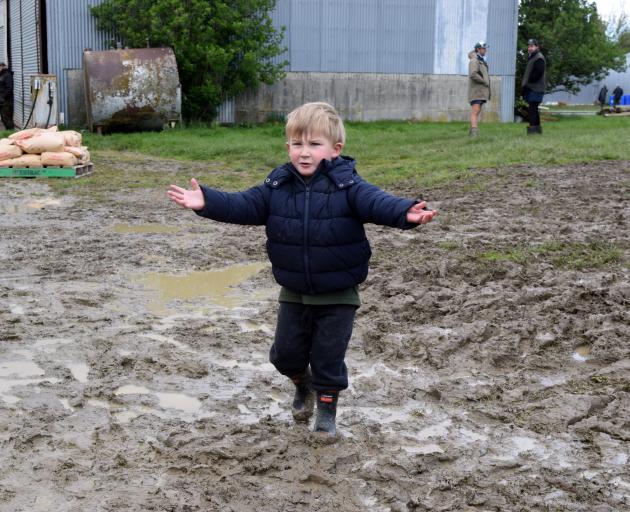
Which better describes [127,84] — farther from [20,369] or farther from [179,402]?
[179,402]

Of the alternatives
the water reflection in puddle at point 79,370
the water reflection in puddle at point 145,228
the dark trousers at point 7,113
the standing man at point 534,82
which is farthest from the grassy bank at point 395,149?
the water reflection in puddle at point 79,370

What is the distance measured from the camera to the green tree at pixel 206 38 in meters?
22.0

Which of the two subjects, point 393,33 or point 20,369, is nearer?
point 20,369

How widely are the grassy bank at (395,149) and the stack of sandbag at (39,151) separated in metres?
2.41

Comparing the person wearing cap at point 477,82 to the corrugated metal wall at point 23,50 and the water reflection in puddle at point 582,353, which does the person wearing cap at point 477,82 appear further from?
the water reflection in puddle at point 582,353

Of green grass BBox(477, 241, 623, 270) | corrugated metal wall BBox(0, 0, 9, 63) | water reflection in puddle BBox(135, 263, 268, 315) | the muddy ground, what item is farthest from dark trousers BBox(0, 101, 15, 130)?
green grass BBox(477, 241, 623, 270)

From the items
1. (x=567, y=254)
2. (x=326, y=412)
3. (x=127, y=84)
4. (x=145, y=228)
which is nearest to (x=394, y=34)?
(x=127, y=84)

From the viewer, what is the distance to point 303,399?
455cm

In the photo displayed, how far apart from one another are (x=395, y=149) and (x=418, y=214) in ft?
43.0

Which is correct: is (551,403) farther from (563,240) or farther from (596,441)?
(563,240)

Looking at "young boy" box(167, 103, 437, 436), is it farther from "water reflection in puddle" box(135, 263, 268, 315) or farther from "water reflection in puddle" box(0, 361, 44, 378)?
"water reflection in puddle" box(135, 263, 268, 315)

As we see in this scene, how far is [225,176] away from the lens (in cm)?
1383

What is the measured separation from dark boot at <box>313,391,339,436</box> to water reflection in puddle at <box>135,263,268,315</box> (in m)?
2.38

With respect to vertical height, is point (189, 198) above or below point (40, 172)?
above
